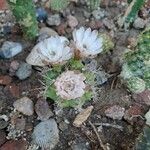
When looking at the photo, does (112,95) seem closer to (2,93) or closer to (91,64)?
(91,64)

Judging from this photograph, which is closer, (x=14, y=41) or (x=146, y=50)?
(x=146, y=50)

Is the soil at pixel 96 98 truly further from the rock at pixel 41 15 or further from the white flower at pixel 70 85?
the white flower at pixel 70 85

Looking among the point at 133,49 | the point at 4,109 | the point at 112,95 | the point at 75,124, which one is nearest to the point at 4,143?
the point at 4,109

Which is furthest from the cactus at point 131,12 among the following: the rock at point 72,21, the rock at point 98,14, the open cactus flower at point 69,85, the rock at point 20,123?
the rock at point 20,123

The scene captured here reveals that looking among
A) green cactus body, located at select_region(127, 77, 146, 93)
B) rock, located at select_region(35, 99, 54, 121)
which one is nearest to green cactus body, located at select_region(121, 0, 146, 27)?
green cactus body, located at select_region(127, 77, 146, 93)

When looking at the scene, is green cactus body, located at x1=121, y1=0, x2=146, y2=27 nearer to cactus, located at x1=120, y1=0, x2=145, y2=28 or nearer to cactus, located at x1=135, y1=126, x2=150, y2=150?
cactus, located at x1=120, y1=0, x2=145, y2=28

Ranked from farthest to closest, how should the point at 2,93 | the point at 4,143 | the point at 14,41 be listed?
1. the point at 14,41
2. the point at 2,93
3. the point at 4,143
